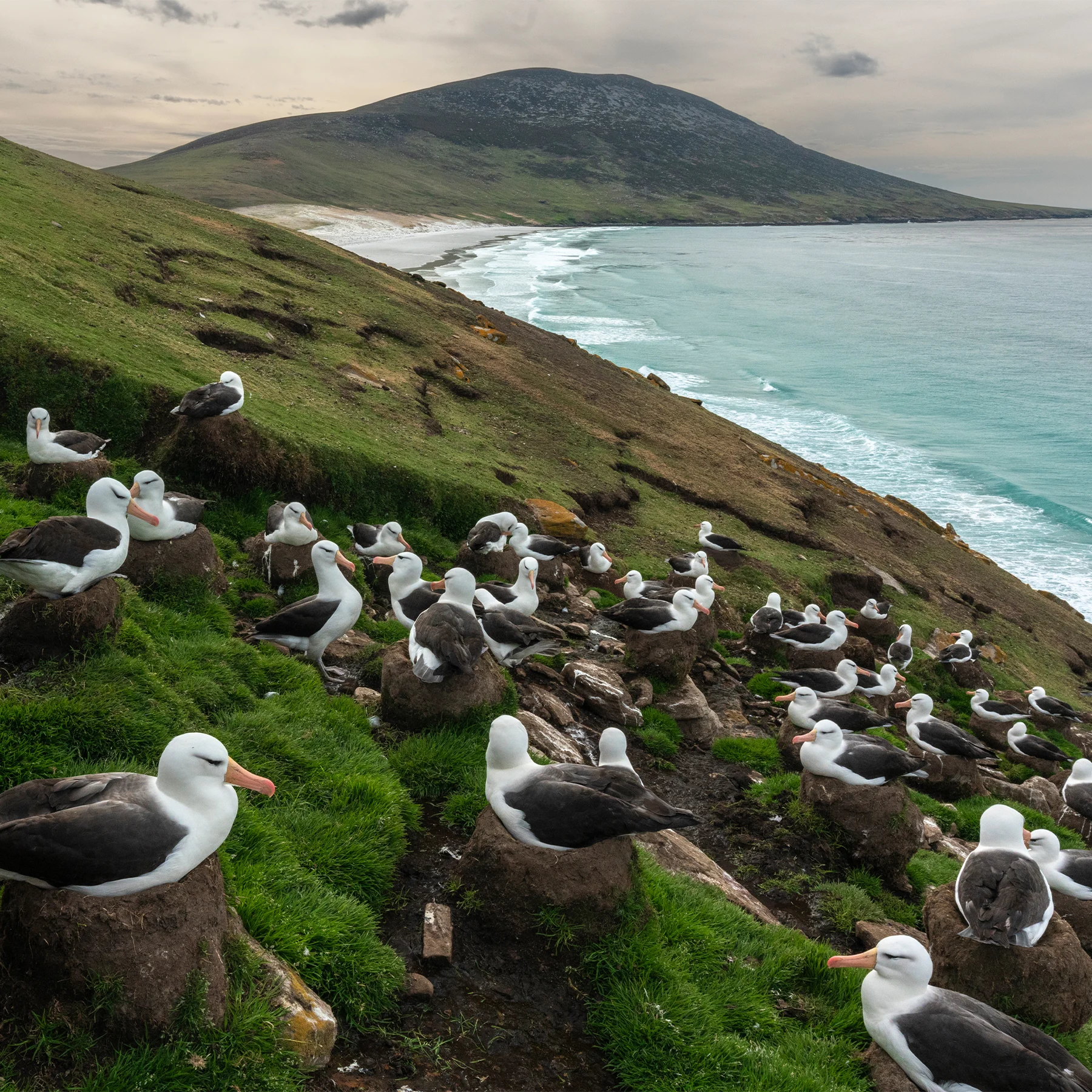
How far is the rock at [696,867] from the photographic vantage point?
8.28 meters

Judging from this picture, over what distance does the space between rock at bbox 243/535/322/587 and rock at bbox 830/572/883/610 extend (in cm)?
1478

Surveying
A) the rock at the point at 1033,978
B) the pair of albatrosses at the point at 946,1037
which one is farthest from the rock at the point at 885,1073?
the rock at the point at 1033,978

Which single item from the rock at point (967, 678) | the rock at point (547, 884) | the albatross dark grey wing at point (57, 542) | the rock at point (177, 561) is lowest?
the rock at point (967, 678)

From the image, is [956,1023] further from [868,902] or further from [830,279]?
[830,279]

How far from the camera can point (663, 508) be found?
22.8 m

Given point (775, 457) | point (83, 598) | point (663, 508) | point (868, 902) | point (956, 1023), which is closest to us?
point (956, 1023)

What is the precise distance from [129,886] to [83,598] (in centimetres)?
325

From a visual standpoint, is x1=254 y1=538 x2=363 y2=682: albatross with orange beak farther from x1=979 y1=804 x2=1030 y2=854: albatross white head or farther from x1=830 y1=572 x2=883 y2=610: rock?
x1=830 y1=572 x2=883 y2=610: rock

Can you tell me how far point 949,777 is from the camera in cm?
1412

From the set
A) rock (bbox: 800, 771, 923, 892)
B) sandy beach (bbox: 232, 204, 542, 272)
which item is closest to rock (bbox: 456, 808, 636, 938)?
rock (bbox: 800, 771, 923, 892)

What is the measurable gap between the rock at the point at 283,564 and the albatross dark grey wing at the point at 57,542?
413 centimetres

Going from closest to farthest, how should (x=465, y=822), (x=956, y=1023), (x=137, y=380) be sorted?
1. (x=956, y=1023)
2. (x=465, y=822)
3. (x=137, y=380)

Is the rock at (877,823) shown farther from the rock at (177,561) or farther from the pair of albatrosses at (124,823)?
the rock at (177,561)

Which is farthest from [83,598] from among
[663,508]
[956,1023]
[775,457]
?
[775,457]
